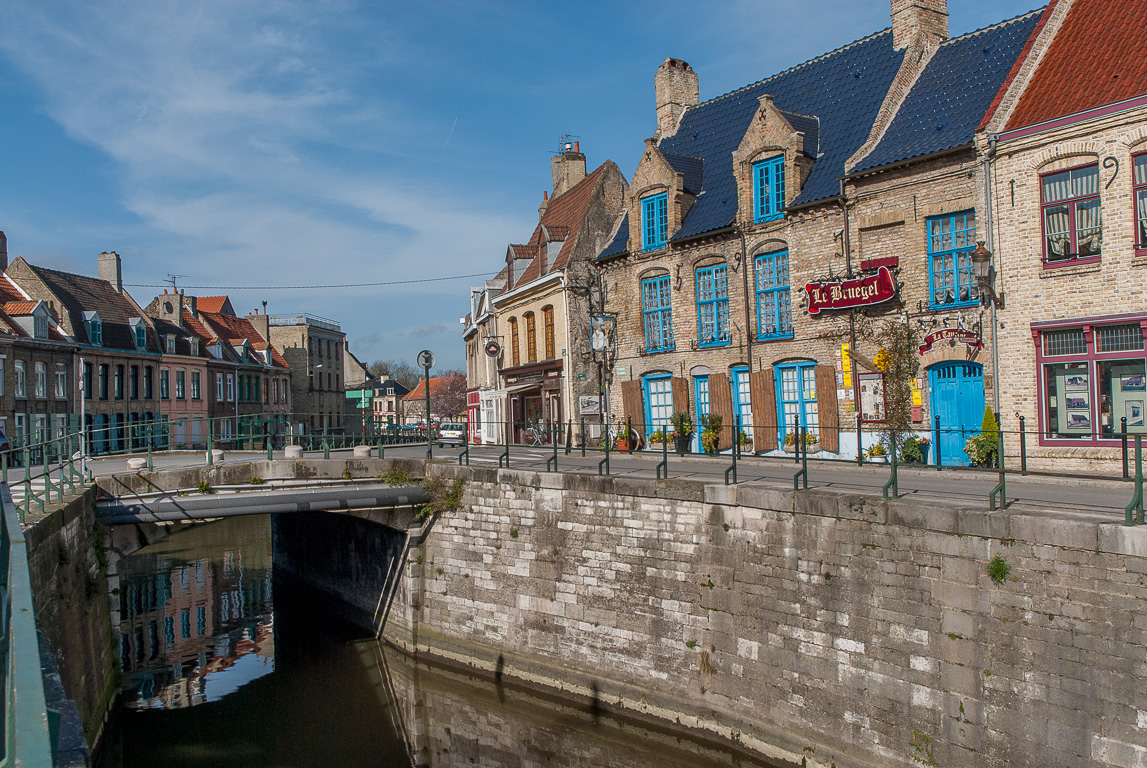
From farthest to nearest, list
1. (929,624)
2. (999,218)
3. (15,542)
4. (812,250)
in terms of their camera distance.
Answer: (812,250), (999,218), (929,624), (15,542)

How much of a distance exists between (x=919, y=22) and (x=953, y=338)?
843 centimetres

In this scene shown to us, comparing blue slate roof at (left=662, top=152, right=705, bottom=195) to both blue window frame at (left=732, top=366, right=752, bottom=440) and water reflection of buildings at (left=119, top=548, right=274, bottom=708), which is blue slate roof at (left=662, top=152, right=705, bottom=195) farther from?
water reflection of buildings at (left=119, top=548, right=274, bottom=708)

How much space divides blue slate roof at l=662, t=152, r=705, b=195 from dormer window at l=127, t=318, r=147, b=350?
98.0ft

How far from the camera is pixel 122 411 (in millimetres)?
40781

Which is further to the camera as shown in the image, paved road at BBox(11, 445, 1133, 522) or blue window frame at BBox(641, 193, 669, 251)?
blue window frame at BBox(641, 193, 669, 251)

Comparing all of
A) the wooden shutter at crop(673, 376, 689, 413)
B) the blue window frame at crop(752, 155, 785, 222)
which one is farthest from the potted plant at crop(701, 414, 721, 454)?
the blue window frame at crop(752, 155, 785, 222)

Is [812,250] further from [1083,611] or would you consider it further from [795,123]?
[1083,611]

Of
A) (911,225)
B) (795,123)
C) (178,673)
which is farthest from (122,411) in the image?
(911,225)

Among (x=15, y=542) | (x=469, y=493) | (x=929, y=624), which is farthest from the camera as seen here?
(x=469, y=493)

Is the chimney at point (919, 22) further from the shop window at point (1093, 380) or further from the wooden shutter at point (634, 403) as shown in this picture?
the wooden shutter at point (634, 403)

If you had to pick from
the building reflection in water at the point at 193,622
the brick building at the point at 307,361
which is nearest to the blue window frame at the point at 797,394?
the building reflection in water at the point at 193,622

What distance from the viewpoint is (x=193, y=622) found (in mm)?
21703

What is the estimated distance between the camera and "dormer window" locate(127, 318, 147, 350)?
42.1 m

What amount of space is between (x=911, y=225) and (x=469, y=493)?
1052 cm
